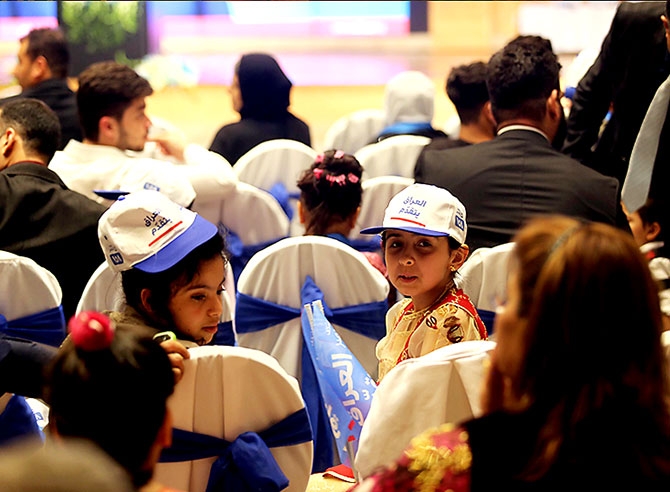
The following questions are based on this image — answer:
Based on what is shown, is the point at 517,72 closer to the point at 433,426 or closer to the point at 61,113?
the point at 433,426

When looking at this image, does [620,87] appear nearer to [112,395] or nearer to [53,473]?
[112,395]

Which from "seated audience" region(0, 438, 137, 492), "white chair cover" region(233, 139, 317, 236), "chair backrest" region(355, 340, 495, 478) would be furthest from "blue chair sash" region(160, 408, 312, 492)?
"white chair cover" region(233, 139, 317, 236)

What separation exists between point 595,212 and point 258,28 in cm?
728

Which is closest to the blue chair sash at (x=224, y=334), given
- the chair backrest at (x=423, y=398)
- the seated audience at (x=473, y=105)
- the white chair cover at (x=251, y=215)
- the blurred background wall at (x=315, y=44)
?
the white chair cover at (x=251, y=215)

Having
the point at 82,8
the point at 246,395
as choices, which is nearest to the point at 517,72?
the point at 246,395

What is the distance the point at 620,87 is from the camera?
368cm

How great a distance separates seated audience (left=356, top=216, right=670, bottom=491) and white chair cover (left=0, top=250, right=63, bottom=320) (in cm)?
170

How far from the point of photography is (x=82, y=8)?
8.95 meters

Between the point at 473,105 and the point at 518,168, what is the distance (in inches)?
44.3

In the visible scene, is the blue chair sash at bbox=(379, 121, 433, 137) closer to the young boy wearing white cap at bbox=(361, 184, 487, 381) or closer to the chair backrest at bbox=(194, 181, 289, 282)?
the chair backrest at bbox=(194, 181, 289, 282)

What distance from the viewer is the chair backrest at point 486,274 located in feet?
9.31

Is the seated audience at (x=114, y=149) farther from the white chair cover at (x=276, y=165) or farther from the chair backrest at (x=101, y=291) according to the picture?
the chair backrest at (x=101, y=291)

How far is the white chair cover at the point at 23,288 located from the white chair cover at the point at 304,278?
55 cm

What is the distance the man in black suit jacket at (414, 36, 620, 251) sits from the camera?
3.25 metres
